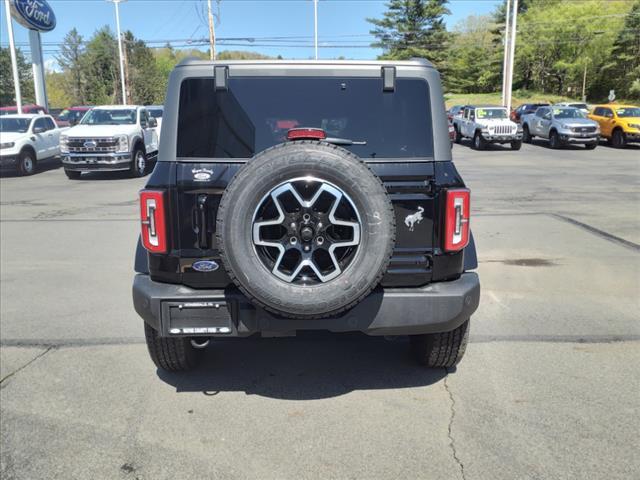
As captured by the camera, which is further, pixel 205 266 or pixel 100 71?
pixel 100 71

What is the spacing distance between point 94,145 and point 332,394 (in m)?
14.1

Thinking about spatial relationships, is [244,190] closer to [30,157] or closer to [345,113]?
[345,113]

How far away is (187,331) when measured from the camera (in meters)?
3.16

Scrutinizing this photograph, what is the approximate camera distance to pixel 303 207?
2.90 metres

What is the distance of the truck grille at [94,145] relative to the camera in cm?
1577

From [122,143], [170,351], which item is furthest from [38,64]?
[170,351]

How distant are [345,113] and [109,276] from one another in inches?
167

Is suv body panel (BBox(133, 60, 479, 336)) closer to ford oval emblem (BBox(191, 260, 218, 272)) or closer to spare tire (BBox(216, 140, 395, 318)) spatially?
ford oval emblem (BBox(191, 260, 218, 272))

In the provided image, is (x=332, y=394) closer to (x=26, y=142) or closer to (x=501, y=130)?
(x=26, y=142)

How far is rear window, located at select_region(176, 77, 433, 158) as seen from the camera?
3311 millimetres

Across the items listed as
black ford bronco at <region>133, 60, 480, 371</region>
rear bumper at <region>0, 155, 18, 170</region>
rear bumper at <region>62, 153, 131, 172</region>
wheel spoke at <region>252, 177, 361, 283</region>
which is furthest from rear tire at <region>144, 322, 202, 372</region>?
rear bumper at <region>0, 155, 18, 170</region>

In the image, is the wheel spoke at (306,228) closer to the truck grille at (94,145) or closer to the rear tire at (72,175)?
the truck grille at (94,145)

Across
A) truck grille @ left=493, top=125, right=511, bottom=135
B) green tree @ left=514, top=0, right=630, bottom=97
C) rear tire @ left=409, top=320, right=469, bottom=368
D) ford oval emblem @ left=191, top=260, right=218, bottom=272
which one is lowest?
rear tire @ left=409, top=320, right=469, bottom=368

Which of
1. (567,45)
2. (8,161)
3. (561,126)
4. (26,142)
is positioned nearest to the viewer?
(8,161)
